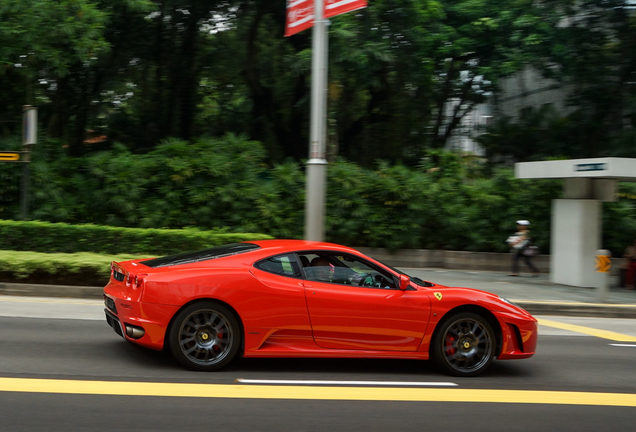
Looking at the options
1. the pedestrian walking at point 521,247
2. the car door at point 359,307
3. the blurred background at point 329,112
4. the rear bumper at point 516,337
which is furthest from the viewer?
the blurred background at point 329,112

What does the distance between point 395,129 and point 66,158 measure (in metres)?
10.5

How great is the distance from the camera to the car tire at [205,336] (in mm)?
6168

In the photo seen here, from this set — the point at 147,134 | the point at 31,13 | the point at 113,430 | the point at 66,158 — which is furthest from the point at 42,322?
the point at 147,134

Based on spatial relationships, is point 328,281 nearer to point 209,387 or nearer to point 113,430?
point 209,387

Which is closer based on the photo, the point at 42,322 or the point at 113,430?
the point at 113,430

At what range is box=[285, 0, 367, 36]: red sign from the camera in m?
11.0

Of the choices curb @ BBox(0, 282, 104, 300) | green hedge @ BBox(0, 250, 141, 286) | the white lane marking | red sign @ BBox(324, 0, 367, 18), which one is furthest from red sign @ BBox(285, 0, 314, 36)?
the white lane marking

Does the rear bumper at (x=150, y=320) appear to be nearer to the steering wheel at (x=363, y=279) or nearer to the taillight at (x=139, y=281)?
the taillight at (x=139, y=281)

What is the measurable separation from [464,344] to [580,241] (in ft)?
33.4

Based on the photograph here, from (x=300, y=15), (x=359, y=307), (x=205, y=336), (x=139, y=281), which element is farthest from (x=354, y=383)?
(x=300, y=15)

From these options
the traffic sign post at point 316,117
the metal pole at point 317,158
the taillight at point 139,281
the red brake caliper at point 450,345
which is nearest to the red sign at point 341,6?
the traffic sign post at point 316,117

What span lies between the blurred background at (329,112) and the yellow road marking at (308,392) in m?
11.7

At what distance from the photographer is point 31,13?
15.9 metres

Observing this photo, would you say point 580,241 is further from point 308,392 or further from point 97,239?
point 308,392
